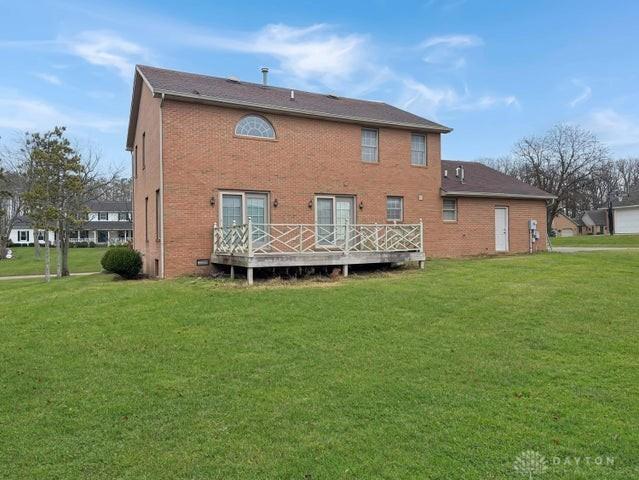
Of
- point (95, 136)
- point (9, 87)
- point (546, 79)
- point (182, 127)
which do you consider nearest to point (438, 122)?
point (546, 79)

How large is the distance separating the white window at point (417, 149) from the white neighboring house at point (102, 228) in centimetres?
5170

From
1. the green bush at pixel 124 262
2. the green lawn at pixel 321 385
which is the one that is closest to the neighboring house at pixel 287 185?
the green bush at pixel 124 262

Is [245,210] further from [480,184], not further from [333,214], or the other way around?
[480,184]

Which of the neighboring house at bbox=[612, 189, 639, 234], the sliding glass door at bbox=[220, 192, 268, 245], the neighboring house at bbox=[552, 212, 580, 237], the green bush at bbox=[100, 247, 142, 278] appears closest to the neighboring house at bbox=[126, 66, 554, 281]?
the sliding glass door at bbox=[220, 192, 268, 245]

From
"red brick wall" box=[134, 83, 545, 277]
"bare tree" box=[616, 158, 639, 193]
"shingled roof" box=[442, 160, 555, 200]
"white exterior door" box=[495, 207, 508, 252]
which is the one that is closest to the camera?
"red brick wall" box=[134, 83, 545, 277]

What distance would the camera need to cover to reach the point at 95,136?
35.6 metres

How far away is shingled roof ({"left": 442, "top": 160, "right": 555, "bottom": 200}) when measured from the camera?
19067 mm

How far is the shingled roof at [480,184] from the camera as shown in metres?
19.1

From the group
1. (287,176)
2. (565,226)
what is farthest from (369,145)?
(565,226)

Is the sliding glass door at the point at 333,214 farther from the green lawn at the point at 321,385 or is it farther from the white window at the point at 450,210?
the green lawn at the point at 321,385

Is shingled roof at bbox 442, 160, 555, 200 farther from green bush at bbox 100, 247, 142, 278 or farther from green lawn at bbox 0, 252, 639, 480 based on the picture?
green bush at bbox 100, 247, 142, 278

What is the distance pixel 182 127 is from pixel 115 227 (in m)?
54.5

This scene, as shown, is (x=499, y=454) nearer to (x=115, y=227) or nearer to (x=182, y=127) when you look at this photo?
(x=182, y=127)

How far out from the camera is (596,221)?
A: 64938mm
